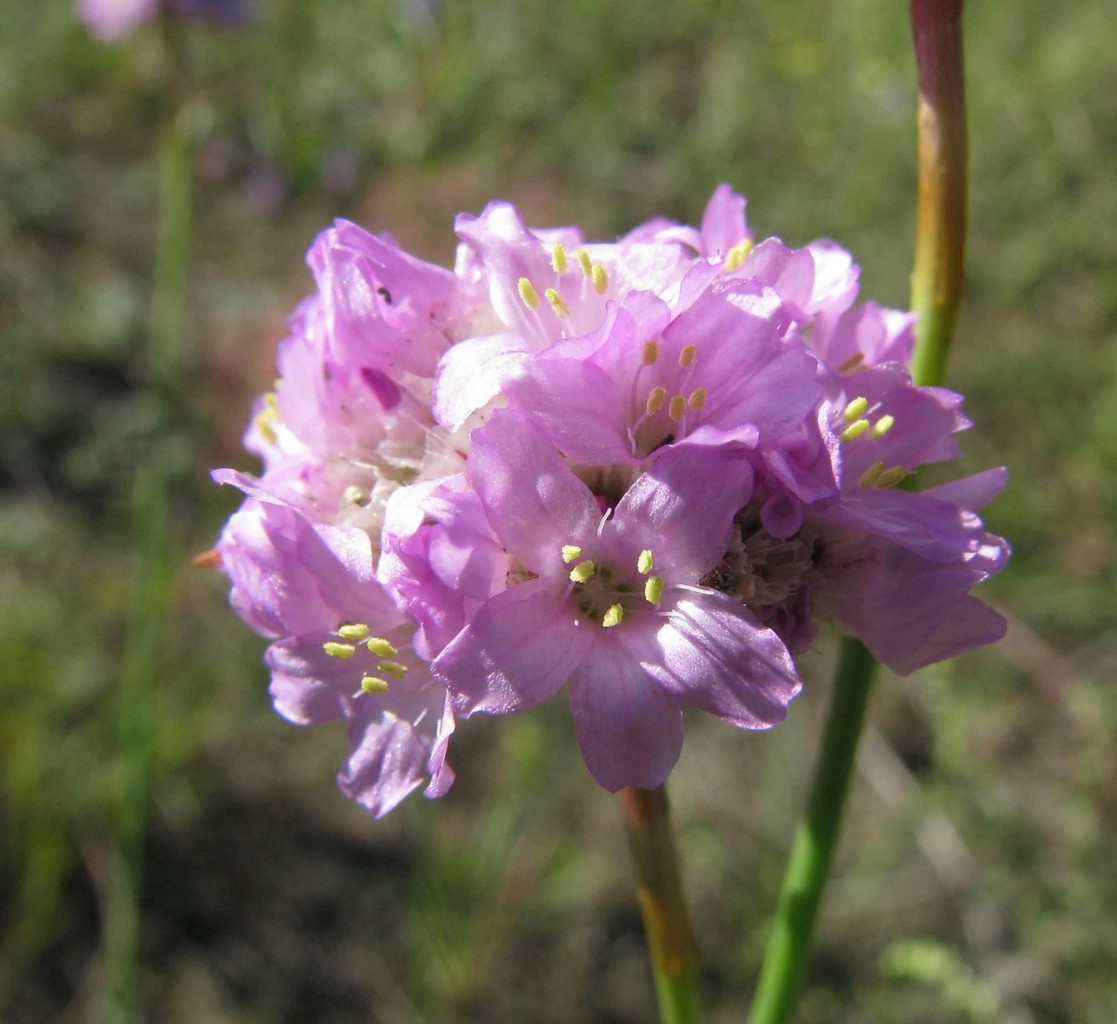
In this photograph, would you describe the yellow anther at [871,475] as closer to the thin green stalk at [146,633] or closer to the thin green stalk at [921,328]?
the thin green stalk at [921,328]

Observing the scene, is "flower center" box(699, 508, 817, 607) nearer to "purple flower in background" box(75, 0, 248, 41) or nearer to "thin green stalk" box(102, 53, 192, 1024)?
"thin green stalk" box(102, 53, 192, 1024)

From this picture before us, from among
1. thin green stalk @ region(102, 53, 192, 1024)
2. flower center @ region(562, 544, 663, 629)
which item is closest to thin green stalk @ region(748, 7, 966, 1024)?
flower center @ region(562, 544, 663, 629)

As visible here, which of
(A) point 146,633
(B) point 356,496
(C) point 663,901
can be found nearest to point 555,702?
(A) point 146,633

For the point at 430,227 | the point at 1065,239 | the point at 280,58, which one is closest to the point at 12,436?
the point at 430,227

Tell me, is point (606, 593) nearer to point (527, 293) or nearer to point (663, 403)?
point (663, 403)

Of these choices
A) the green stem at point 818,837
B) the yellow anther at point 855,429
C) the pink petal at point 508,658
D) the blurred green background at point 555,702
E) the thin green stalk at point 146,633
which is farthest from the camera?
the blurred green background at point 555,702

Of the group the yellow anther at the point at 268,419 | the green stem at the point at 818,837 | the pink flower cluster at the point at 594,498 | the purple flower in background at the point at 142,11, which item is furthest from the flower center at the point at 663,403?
the purple flower in background at the point at 142,11
